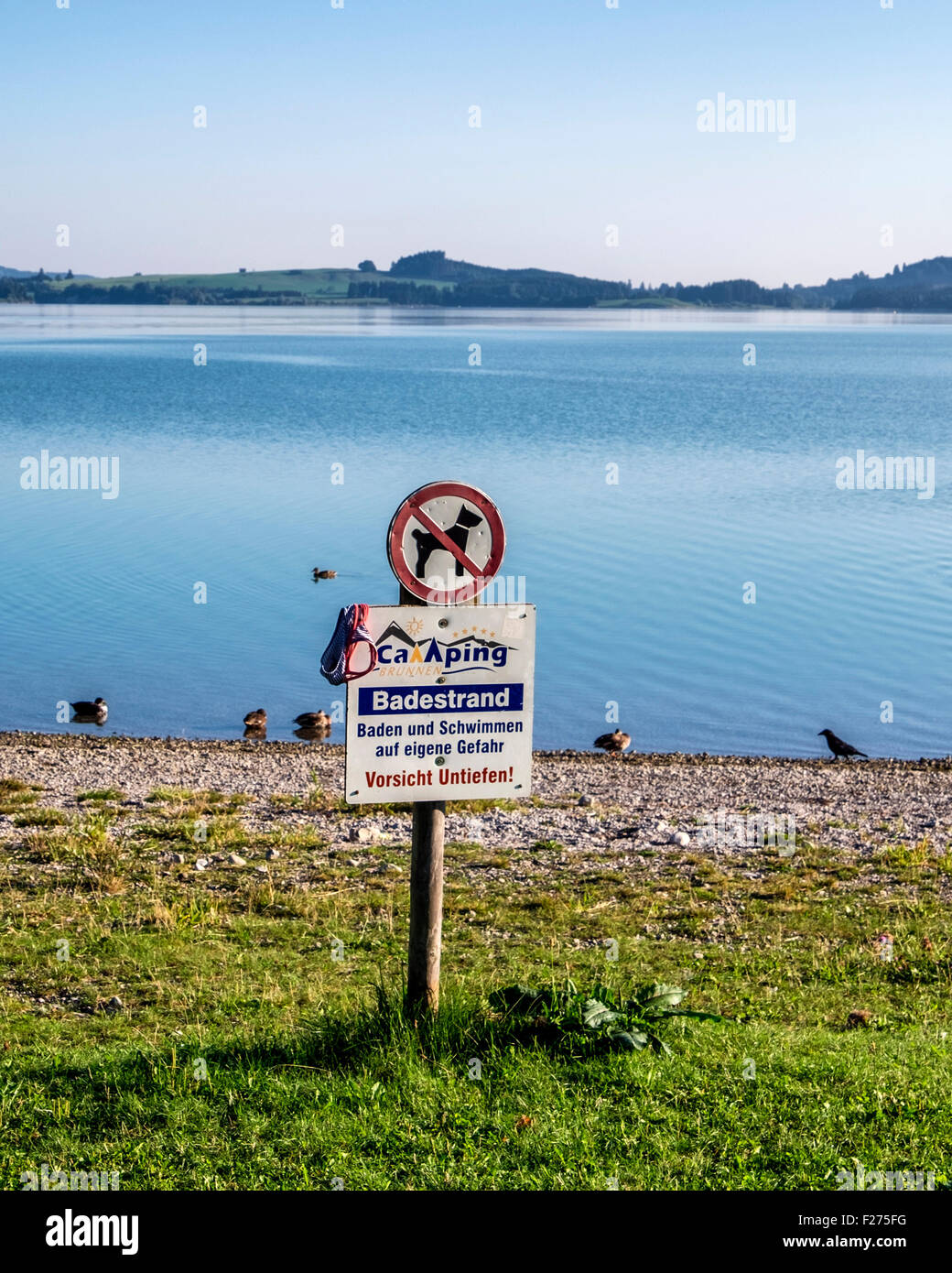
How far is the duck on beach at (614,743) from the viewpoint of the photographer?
22.3 m

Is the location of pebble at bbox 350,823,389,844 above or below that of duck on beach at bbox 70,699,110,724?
above

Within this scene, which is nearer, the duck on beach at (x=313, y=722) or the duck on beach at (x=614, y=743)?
the duck on beach at (x=614, y=743)

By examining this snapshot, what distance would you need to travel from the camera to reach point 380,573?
36219mm

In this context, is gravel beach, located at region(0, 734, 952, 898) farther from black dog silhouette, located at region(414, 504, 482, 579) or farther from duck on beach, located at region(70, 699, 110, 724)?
black dog silhouette, located at region(414, 504, 482, 579)

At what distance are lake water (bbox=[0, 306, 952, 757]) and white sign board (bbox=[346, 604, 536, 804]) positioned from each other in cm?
1620

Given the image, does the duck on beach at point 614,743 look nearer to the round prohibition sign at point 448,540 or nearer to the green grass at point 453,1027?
the green grass at point 453,1027

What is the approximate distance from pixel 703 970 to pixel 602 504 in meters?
39.3

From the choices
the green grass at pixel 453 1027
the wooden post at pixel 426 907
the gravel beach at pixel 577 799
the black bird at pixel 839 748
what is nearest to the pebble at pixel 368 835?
the gravel beach at pixel 577 799

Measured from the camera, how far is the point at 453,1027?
717 centimetres

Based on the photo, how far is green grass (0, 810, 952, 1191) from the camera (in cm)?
603

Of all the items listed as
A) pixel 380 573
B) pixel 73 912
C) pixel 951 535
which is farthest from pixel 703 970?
pixel 951 535

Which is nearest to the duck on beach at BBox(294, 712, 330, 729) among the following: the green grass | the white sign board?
the green grass

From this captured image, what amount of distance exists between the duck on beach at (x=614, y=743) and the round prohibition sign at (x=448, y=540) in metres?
15.4

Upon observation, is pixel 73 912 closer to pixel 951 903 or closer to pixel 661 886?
pixel 661 886
